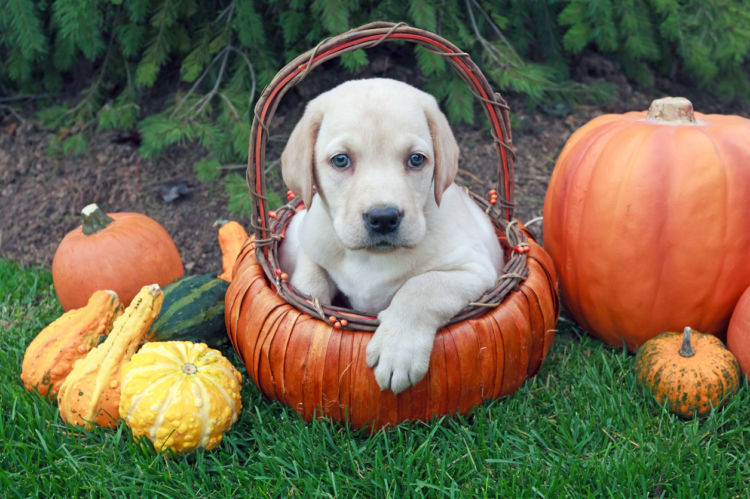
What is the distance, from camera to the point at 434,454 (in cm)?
254

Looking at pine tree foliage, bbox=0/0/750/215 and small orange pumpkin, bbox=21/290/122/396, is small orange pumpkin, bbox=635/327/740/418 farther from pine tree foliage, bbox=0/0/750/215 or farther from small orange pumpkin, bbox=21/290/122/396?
small orange pumpkin, bbox=21/290/122/396

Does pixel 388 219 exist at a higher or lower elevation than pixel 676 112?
lower

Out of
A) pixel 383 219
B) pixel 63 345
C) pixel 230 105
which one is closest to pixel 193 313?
pixel 63 345

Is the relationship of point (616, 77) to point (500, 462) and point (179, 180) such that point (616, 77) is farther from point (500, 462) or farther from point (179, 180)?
point (500, 462)

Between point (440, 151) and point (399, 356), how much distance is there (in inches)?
33.6

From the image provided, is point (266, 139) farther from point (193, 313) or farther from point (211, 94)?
point (211, 94)

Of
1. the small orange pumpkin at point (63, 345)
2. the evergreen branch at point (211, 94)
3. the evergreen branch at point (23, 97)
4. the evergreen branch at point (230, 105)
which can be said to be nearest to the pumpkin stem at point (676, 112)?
the evergreen branch at point (230, 105)

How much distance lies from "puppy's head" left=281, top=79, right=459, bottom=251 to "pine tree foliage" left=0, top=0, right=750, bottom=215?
63.7 inches

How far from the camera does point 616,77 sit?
5.57 m

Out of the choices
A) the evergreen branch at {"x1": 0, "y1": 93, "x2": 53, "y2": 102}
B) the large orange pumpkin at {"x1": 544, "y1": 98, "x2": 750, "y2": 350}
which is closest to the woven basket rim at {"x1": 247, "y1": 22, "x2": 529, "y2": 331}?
the large orange pumpkin at {"x1": 544, "y1": 98, "x2": 750, "y2": 350}

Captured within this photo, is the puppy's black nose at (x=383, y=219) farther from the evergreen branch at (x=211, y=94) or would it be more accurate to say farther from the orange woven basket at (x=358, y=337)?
the evergreen branch at (x=211, y=94)

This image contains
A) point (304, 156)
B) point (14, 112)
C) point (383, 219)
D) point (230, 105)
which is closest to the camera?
point (383, 219)

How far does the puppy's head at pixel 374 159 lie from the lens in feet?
8.27

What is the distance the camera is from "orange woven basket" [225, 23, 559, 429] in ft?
8.64
